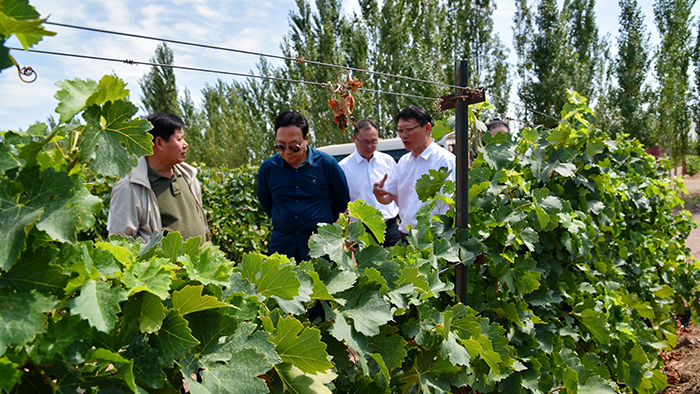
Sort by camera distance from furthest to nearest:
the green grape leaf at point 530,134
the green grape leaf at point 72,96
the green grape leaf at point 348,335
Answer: the green grape leaf at point 530,134
the green grape leaf at point 348,335
the green grape leaf at point 72,96

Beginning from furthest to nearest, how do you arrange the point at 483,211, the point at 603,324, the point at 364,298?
the point at 603,324 < the point at 483,211 < the point at 364,298

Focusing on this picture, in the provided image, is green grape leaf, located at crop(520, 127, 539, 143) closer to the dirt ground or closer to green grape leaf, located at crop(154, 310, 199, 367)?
green grape leaf, located at crop(154, 310, 199, 367)

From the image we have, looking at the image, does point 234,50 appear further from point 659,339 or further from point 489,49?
point 489,49

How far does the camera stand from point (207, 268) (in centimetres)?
87

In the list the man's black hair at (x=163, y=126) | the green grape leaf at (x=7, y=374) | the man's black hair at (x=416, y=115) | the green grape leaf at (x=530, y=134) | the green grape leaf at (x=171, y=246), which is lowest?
the green grape leaf at (x=7, y=374)

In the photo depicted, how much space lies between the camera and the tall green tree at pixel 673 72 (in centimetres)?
1888

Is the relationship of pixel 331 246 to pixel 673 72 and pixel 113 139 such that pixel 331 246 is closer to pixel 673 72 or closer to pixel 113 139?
pixel 113 139

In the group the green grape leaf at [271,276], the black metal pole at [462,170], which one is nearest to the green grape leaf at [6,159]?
the green grape leaf at [271,276]

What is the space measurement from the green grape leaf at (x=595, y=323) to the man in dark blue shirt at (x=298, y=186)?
1747mm

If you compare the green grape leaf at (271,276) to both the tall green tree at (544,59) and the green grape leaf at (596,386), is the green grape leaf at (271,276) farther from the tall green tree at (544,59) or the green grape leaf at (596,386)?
the tall green tree at (544,59)

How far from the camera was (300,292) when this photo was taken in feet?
3.36

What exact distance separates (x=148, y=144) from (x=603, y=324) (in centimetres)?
266

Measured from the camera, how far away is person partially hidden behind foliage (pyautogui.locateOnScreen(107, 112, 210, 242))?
2.55 meters

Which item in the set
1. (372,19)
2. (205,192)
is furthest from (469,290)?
(372,19)
